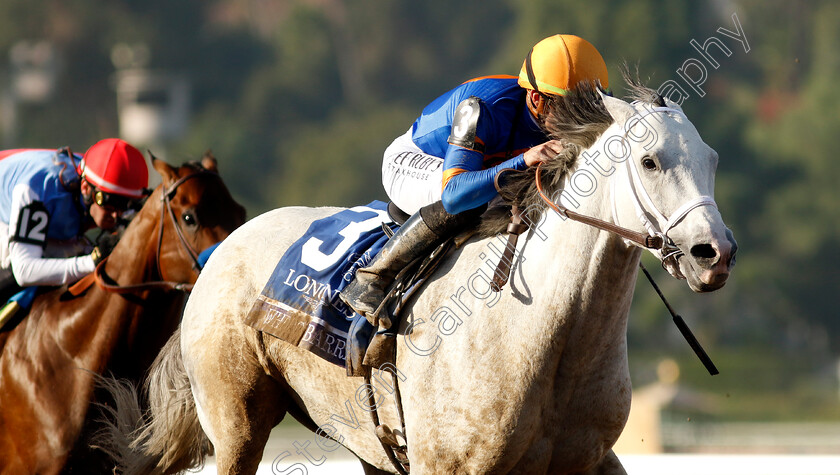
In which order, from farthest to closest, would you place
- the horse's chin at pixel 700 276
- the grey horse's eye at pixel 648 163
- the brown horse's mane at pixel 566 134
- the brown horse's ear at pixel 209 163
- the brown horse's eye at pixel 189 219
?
the brown horse's ear at pixel 209 163 < the brown horse's eye at pixel 189 219 < the brown horse's mane at pixel 566 134 < the grey horse's eye at pixel 648 163 < the horse's chin at pixel 700 276

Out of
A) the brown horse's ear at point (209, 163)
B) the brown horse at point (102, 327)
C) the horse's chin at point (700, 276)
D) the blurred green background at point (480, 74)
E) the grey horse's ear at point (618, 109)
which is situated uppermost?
the grey horse's ear at point (618, 109)

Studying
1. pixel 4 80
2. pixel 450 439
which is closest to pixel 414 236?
pixel 450 439

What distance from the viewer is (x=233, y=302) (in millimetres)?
4664

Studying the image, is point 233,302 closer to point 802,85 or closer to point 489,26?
point 802,85

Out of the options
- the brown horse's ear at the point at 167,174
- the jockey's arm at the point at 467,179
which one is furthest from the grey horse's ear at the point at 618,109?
the brown horse's ear at the point at 167,174

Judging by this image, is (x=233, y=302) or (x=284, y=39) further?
(x=284, y=39)

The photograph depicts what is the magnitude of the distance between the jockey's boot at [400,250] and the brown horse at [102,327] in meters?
1.71

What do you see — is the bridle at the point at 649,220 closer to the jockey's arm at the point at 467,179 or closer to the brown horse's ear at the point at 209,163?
the jockey's arm at the point at 467,179

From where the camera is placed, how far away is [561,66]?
159 inches

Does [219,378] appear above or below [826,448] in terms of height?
above

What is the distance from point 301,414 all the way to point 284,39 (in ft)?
185

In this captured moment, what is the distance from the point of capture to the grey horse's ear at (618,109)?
144 inches

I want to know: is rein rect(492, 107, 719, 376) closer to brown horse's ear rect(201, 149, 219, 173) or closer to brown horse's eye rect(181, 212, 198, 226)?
brown horse's eye rect(181, 212, 198, 226)

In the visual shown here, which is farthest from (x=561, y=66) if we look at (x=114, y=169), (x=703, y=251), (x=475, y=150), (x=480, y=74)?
(x=480, y=74)
